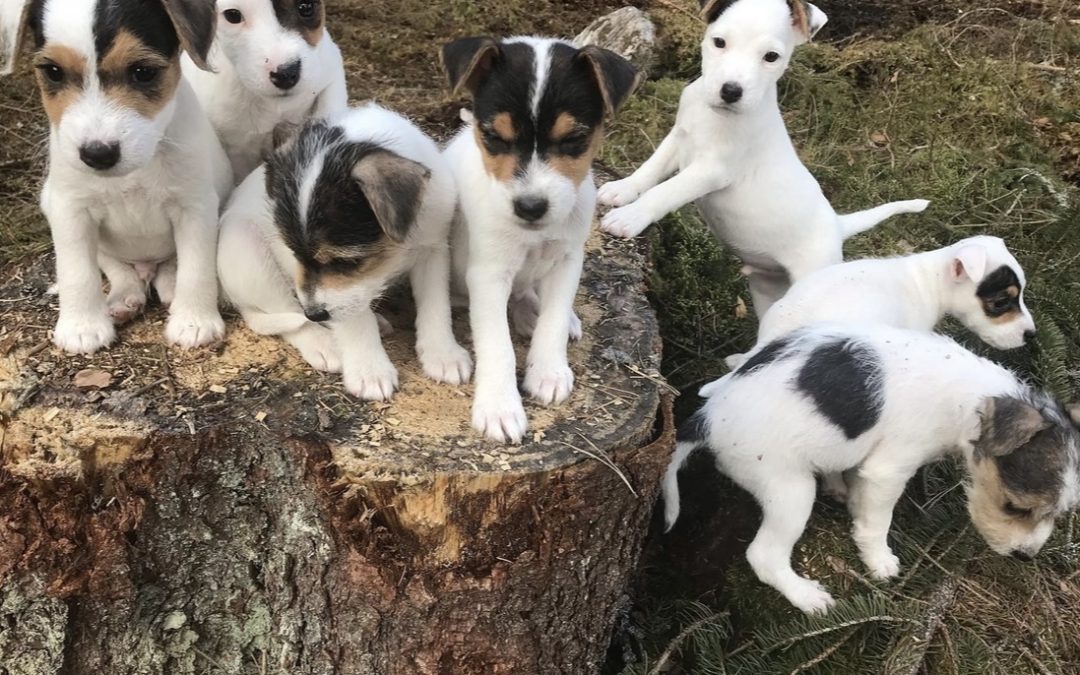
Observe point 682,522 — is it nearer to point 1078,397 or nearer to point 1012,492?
Answer: point 1012,492

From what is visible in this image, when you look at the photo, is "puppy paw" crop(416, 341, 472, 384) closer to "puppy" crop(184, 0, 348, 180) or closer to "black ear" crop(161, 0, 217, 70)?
"puppy" crop(184, 0, 348, 180)

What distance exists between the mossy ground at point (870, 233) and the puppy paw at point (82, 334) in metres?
2.56

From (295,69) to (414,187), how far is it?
1049mm

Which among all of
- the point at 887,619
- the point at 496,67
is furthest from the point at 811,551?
the point at 496,67

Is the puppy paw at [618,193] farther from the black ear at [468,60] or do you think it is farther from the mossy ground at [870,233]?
the black ear at [468,60]

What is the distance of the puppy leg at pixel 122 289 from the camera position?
354cm

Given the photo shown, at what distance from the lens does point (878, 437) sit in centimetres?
367

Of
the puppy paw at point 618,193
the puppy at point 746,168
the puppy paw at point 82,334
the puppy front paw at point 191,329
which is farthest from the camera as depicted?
the puppy paw at point 618,193

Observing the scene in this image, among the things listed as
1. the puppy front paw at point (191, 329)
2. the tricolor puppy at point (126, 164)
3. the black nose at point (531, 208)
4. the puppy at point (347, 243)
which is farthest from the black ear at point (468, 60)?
the puppy front paw at point (191, 329)

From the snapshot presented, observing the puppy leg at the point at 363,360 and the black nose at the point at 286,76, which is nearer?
the puppy leg at the point at 363,360

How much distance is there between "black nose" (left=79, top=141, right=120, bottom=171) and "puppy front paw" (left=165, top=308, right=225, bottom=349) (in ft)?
2.27

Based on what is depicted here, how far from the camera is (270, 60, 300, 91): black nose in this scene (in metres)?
3.55

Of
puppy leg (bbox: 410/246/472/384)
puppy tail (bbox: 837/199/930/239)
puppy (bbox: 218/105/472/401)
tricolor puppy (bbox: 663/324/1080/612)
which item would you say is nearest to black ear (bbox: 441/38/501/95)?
puppy (bbox: 218/105/472/401)

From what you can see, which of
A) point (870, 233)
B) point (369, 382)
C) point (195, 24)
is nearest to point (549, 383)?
point (369, 382)
